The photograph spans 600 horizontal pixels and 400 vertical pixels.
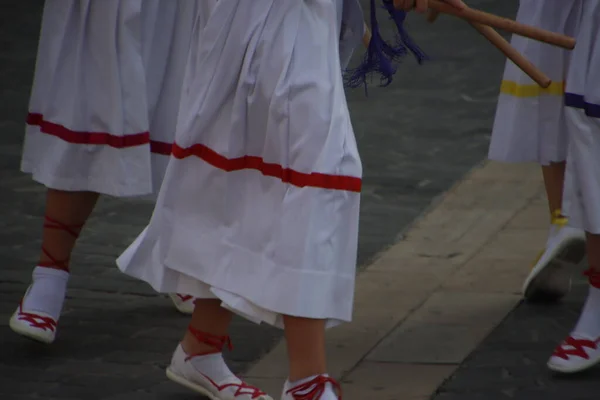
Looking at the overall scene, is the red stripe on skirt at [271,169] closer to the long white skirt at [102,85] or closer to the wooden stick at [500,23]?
the wooden stick at [500,23]

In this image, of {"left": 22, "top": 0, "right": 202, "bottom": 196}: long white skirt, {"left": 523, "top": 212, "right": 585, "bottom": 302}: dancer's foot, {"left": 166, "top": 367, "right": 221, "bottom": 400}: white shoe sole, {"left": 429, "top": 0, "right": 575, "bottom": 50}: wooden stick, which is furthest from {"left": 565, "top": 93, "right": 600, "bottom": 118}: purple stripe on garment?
{"left": 166, "top": 367, "right": 221, "bottom": 400}: white shoe sole

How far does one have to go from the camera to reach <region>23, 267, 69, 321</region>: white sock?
173 inches

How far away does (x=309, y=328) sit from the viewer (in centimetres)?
351

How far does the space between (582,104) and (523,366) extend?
0.79m

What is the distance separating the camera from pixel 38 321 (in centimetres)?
435

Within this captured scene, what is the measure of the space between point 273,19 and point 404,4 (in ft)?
1.07

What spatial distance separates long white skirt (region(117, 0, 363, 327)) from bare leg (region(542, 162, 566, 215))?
125 centimetres

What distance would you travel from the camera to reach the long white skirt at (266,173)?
3.47 meters

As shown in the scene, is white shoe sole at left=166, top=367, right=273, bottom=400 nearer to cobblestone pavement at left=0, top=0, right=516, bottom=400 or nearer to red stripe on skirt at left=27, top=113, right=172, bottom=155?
cobblestone pavement at left=0, top=0, right=516, bottom=400

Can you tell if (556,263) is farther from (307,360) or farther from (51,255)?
(51,255)

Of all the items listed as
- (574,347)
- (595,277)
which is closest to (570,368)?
(574,347)

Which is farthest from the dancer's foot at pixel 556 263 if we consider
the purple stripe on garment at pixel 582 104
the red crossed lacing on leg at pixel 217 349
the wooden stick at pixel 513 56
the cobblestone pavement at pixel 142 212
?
the red crossed lacing on leg at pixel 217 349

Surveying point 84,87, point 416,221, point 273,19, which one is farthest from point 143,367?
point 416,221

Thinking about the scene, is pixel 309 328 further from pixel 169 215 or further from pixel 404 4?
pixel 404 4
